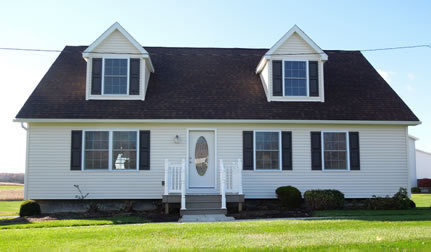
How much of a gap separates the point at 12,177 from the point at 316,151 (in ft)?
129

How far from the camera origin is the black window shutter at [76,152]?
14875 millimetres

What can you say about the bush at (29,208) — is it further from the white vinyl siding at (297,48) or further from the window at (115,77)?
the white vinyl siding at (297,48)

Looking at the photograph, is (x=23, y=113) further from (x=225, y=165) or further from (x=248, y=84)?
(x=248, y=84)

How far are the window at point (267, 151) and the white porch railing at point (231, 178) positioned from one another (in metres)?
0.88

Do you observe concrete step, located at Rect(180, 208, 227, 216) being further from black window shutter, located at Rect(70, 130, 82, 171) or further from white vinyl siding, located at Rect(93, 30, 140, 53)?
white vinyl siding, located at Rect(93, 30, 140, 53)

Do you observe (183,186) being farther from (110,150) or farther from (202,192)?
(110,150)

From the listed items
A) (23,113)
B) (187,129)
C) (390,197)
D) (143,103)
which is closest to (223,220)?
(187,129)

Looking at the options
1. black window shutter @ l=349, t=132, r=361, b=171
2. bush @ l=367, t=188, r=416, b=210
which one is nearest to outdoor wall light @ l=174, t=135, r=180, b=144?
black window shutter @ l=349, t=132, r=361, b=171

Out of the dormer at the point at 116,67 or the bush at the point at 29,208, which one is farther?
the dormer at the point at 116,67

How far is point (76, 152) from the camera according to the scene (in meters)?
14.9

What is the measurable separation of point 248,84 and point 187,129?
3347 millimetres

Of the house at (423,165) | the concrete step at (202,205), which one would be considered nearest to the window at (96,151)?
the concrete step at (202,205)

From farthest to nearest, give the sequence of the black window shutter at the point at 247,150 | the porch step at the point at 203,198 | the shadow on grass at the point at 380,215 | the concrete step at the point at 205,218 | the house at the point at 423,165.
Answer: the house at the point at 423,165, the black window shutter at the point at 247,150, the porch step at the point at 203,198, the concrete step at the point at 205,218, the shadow on grass at the point at 380,215

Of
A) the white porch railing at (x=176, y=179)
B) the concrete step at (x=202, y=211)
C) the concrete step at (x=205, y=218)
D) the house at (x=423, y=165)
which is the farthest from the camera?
the house at (x=423, y=165)
